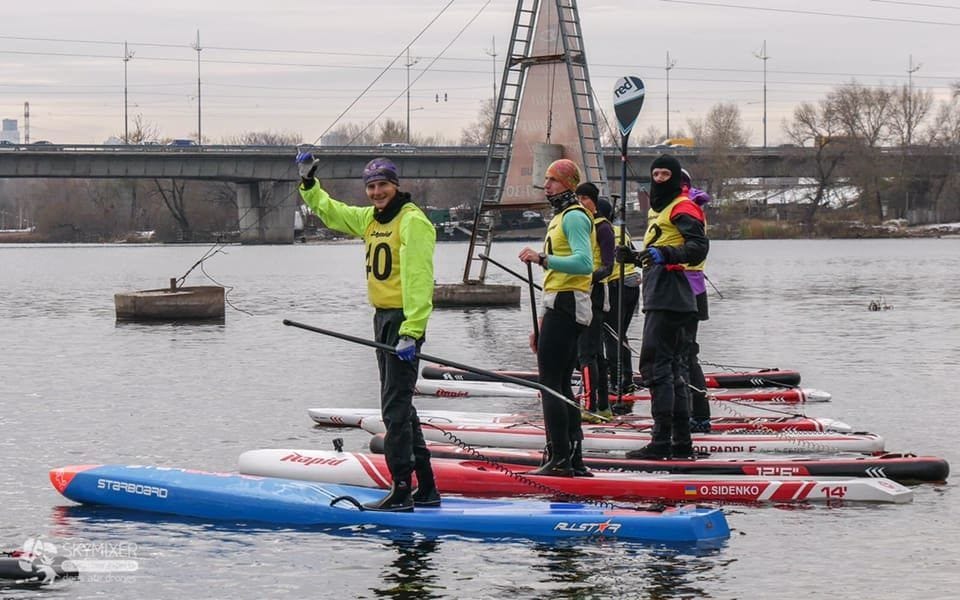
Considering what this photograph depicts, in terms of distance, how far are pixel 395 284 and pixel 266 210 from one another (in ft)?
294

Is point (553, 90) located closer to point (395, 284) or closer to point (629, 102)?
point (629, 102)

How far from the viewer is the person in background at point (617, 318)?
16.1m

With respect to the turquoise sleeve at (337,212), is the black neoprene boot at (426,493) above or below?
below

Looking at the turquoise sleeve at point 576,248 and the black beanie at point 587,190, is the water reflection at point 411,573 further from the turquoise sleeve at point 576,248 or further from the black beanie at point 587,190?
the black beanie at point 587,190

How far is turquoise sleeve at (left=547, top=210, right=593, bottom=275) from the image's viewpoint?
37.9 feet

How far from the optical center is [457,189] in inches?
6658

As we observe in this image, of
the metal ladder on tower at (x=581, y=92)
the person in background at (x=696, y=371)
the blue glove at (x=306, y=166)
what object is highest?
the metal ladder on tower at (x=581, y=92)

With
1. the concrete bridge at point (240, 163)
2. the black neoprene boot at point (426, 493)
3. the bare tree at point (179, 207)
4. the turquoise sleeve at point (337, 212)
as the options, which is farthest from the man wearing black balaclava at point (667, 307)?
the bare tree at point (179, 207)

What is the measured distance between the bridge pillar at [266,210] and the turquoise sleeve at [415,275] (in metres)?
85.6

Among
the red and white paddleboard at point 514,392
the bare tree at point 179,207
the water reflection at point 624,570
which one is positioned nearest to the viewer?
the water reflection at point 624,570

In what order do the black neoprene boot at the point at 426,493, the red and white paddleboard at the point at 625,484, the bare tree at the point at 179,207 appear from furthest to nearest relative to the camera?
1. the bare tree at the point at 179,207
2. the red and white paddleboard at the point at 625,484
3. the black neoprene boot at the point at 426,493

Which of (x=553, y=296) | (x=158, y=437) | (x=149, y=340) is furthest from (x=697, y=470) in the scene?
(x=149, y=340)

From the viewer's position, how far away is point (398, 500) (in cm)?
1107

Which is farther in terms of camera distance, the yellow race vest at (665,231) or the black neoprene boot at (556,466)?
the yellow race vest at (665,231)
